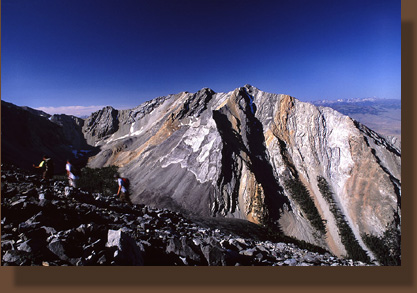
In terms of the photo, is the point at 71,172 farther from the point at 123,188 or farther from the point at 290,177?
the point at 290,177

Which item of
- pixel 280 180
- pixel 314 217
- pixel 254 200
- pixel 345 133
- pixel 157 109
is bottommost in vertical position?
pixel 314 217

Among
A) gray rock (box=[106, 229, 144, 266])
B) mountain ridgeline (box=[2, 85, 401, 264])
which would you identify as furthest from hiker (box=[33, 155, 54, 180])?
mountain ridgeline (box=[2, 85, 401, 264])

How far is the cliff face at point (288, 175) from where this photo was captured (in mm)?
27047

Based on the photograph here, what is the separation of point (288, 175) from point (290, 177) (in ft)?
1.55

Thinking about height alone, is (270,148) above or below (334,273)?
above

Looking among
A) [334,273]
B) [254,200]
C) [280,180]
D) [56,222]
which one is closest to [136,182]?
[254,200]

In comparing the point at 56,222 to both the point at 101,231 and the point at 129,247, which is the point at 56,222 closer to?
the point at 101,231

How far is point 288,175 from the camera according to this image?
118ft

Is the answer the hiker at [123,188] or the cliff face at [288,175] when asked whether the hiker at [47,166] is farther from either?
the cliff face at [288,175]

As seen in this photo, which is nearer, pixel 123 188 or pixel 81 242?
pixel 81 242

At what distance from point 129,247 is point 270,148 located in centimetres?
3975

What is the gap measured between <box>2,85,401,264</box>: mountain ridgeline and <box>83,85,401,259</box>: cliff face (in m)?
0.13

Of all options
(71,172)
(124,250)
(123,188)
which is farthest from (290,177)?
(124,250)

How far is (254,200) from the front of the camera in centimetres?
2852
